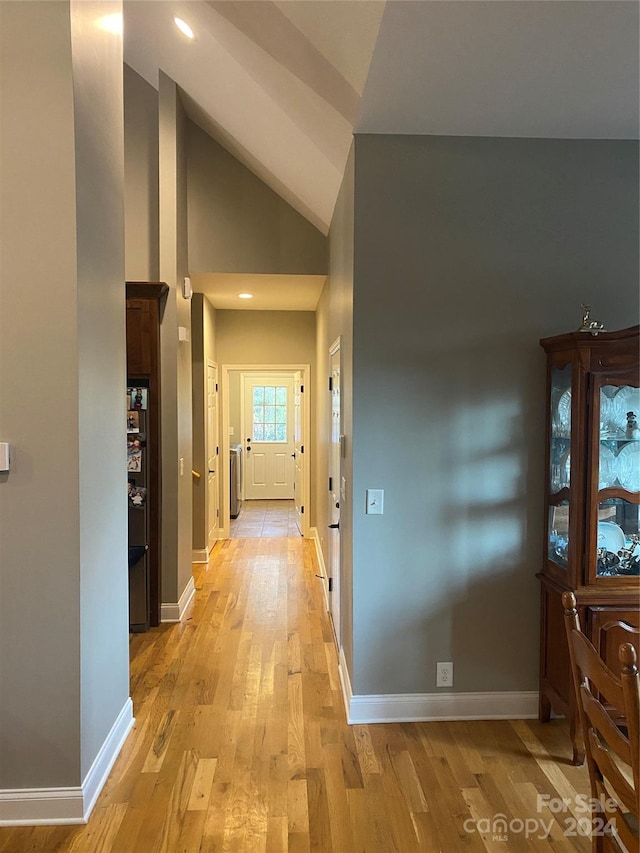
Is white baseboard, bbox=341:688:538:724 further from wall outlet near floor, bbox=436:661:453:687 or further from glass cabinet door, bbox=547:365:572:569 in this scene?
glass cabinet door, bbox=547:365:572:569

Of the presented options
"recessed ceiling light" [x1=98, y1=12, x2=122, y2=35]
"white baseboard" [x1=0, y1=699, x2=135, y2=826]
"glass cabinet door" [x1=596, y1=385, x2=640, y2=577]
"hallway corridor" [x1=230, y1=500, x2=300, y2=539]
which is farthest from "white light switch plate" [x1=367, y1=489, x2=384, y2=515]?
"hallway corridor" [x1=230, y1=500, x2=300, y2=539]

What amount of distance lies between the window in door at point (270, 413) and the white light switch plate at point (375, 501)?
6.84m

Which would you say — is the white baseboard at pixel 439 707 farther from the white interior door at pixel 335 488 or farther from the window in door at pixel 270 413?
the window in door at pixel 270 413

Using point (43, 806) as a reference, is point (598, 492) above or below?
above

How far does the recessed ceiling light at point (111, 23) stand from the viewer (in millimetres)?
2209

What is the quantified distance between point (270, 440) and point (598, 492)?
7353mm

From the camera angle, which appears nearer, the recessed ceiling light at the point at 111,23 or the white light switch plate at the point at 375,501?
the recessed ceiling light at the point at 111,23

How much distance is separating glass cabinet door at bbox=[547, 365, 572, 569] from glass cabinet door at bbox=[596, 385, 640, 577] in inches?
5.6

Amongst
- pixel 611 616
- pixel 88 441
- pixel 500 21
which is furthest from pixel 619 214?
pixel 88 441

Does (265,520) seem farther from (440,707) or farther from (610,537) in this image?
(610,537)

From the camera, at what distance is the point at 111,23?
234 cm

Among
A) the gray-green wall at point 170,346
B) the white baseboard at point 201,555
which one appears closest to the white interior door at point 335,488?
the gray-green wall at point 170,346

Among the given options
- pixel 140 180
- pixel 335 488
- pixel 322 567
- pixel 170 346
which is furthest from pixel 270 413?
pixel 335 488

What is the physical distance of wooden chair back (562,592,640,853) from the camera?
1051mm
